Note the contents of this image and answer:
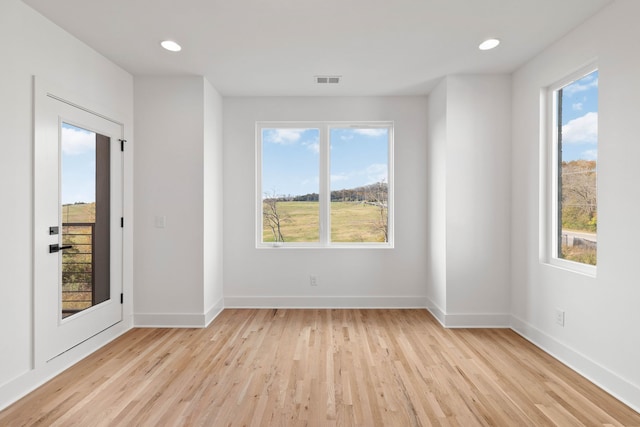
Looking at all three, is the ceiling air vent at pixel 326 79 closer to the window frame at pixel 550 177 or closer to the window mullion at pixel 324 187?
the window mullion at pixel 324 187

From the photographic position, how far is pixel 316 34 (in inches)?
109

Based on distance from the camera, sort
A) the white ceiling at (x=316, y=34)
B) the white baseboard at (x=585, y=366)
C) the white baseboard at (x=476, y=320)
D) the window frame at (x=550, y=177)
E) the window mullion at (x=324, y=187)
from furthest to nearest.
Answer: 1. the window mullion at (x=324, y=187)
2. the white baseboard at (x=476, y=320)
3. the window frame at (x=550, y=177)
4. the white ceiling at (x=316, y=34)
5. the white baseboard at (x=585, y=366)

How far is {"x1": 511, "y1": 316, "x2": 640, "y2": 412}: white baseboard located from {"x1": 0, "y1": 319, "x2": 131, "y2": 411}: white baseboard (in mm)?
3895

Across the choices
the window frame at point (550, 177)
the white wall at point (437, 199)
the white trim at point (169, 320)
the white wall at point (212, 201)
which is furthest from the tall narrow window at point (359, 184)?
the white trim at point (169, 320)

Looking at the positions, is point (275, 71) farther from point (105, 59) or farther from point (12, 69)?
point (12, 69)

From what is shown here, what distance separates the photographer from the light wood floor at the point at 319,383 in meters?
2.05

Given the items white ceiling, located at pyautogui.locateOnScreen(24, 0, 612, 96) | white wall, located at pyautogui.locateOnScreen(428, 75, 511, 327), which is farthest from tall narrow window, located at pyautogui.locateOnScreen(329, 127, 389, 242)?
white wall, located at pyautogui.locateOnScreen(428, 75, 511, 327)

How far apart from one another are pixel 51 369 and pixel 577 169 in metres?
4.37

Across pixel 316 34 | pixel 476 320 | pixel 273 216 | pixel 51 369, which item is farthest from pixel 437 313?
pixel 51 369

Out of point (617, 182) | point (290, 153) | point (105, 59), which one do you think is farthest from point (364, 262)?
point (105, 59)

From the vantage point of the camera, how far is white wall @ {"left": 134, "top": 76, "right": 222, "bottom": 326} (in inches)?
143

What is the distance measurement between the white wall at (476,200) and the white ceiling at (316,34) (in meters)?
0.29

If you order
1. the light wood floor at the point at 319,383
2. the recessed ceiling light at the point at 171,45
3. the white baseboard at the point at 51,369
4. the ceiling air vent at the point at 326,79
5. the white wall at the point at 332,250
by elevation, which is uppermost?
the ceiling air vent at the point at 326,79

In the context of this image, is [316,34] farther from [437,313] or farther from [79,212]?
[437,313]
